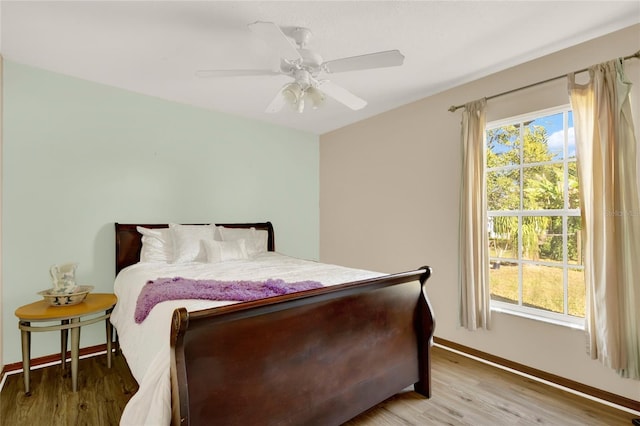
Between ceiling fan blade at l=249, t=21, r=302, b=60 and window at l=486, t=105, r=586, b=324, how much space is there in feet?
6.67

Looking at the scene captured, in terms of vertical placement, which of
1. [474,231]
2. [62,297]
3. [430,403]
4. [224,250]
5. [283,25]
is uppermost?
[283,25]

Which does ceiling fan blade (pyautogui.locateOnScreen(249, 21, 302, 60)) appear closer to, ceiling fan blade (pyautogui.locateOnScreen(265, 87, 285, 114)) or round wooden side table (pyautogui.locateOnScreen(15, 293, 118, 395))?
ceiling fan blade (pyautogui.locateOnScreen(265, 87, 285, 114))

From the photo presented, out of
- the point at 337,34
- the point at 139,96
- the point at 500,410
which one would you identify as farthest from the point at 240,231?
the point at 500,410

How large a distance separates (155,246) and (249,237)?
0.95 meters

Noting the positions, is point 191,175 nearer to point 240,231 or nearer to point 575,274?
point 240,231

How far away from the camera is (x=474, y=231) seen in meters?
2.73

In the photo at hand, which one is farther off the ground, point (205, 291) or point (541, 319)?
point (205, 291)

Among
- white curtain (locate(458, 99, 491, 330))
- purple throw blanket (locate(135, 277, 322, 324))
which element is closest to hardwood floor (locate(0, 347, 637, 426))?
white curtain (locate(458, 99, 491, 330))

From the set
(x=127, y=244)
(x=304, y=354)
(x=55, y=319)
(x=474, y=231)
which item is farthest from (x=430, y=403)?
(x=127, y=244)

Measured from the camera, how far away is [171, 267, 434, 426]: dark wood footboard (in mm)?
1275

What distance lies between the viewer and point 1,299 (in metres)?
2.49

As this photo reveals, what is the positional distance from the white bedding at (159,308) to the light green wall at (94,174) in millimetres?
563

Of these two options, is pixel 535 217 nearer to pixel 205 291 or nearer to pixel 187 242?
pixel 205 291

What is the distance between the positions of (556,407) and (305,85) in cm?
270
